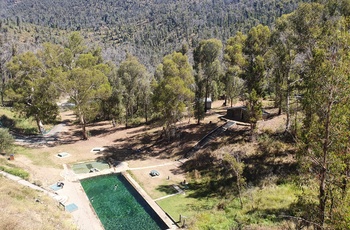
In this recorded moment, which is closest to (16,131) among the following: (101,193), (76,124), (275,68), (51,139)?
(51,139)

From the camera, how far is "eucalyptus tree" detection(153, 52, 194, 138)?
3356 centimetres

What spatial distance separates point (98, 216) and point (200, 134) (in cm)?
1814

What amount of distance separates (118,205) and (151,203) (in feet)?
10.1

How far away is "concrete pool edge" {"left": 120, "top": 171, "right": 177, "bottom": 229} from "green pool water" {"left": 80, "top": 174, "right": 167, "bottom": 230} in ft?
0.82

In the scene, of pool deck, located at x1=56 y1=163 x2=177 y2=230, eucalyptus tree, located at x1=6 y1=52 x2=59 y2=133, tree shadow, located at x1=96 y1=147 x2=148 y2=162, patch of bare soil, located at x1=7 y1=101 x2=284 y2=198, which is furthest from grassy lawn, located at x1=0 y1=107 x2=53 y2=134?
pool deck, located at x1=56 y1=163 x2=177 y2=230

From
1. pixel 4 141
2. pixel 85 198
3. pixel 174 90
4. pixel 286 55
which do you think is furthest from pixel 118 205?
pixel 286 55

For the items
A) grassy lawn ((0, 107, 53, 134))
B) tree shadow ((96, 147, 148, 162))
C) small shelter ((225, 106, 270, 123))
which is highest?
small shelter ((225, 106, 270, 123))

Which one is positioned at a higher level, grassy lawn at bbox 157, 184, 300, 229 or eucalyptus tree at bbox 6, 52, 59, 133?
eucalyptus tree at bbox 6, 52, 59, 133

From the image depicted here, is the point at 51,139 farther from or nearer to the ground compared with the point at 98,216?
farther from the ground

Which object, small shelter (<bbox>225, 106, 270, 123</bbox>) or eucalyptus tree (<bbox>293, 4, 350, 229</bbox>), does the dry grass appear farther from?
small shelter (<bbox>225, 106, 270, 123</bbox>)

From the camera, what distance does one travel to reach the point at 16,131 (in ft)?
140

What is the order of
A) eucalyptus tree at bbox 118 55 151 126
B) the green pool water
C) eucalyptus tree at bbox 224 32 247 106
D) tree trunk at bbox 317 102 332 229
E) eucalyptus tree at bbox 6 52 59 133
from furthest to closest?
eucalyptus tree at bbox 118 55 151 126 < eucalyptus tree at bbox 6 52 59 133 < eucalyptus tree at bbox 224 32 247 106 < the green pool water < tree trunk at bbox 317 102 332 229

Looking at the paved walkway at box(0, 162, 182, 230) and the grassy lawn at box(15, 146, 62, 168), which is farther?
the grassy lawn at box(15, 146, 62, 168)

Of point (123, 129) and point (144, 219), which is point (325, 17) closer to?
point (144, 219)
